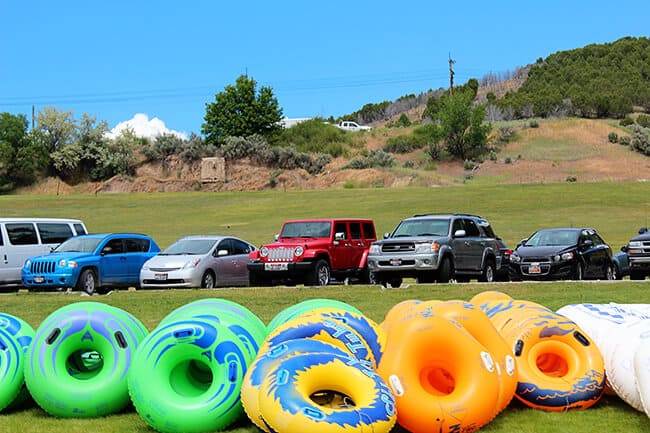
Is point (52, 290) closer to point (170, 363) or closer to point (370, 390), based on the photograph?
point (170, 363)

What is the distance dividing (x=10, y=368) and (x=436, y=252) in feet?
40.3

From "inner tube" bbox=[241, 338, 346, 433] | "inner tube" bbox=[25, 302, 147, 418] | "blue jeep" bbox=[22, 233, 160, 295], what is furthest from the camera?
"blue jeep" bbox=[22, 233, 160, 295]

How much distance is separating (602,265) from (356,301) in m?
8.46

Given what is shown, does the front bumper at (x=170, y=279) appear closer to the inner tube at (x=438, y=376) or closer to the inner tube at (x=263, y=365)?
the inner tube at (x=438, y=376)

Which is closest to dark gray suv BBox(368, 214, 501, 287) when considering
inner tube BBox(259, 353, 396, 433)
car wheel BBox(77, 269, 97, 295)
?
car wheel BBox(77, 269, 97, 295)

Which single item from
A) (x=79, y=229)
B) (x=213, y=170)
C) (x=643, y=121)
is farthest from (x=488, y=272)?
(x=643, y=121)

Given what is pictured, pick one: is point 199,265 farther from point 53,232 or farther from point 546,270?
point 546,270

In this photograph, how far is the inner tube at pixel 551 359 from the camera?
320 inches

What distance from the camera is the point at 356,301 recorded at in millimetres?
16766

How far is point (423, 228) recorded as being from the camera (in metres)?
20.7

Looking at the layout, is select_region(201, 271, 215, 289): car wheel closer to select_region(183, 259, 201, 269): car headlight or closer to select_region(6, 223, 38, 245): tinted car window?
select_region(183, 259, 201, 269): car headlight

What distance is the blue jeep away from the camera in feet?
66.8

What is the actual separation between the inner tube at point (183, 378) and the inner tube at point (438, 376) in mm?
1377

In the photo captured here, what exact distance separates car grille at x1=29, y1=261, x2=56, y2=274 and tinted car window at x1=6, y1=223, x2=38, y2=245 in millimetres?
1561
